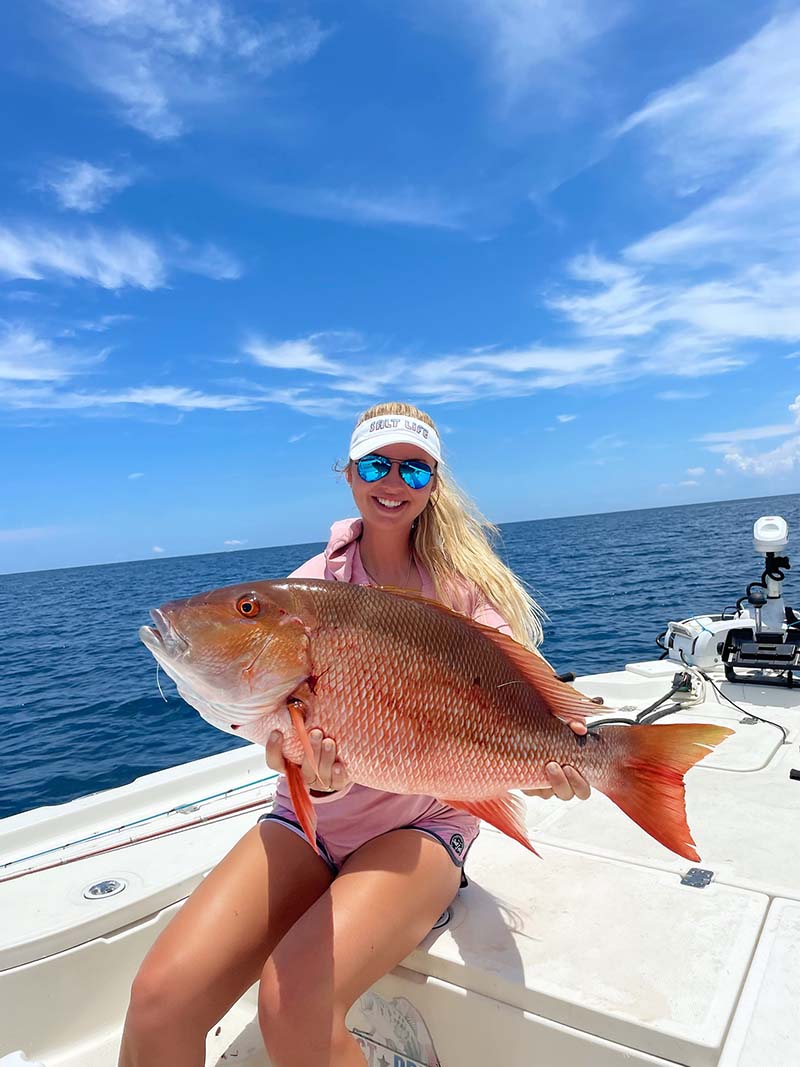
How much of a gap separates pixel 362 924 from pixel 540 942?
63cm

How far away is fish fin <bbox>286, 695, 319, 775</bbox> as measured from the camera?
1.86 m

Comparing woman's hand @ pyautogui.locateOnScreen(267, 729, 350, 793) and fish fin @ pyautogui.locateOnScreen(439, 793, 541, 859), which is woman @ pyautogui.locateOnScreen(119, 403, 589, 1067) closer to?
woman's hand @ pyautogui.locateOnScreen(267, 729, 350, 793)

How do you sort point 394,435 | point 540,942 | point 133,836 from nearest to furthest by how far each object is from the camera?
point 540,942
point 394,435
point 133,836

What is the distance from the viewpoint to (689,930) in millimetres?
2166

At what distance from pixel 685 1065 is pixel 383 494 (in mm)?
2025

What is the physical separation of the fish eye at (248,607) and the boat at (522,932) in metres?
1.23

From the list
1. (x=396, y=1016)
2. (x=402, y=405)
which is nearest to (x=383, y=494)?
(x=402, y=405)

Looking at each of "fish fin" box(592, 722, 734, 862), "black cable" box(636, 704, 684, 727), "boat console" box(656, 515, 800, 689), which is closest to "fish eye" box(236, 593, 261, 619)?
"fish fin" box(592, 722, 734, 862)

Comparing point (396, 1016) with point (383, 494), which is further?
point (383, 494)

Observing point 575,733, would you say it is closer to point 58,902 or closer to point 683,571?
point 58,902

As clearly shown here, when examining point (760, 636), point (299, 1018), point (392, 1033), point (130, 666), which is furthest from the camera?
point (130, 666)

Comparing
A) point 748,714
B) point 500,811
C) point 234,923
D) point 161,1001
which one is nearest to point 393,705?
point 500,811

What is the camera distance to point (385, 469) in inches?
108

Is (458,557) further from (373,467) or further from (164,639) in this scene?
(164,639)
